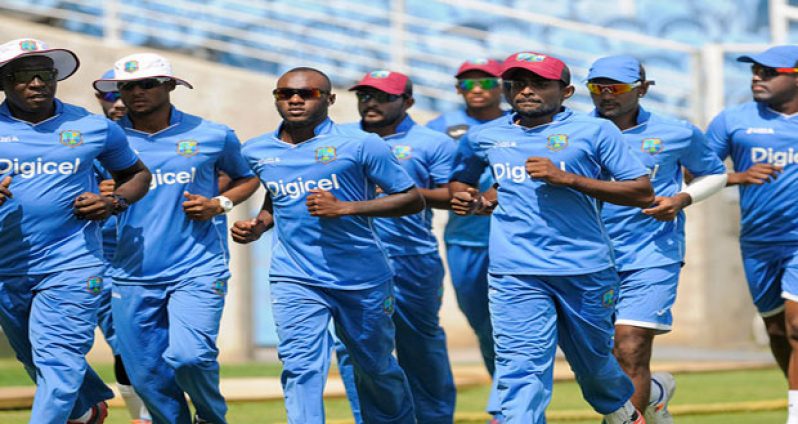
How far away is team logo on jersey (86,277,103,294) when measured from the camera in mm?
8141

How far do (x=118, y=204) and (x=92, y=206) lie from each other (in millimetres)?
176

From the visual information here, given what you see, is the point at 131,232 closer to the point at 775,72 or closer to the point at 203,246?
the point at 203,246

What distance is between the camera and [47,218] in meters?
8.12

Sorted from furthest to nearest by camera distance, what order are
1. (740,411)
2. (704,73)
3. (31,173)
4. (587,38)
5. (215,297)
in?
(587,38)
(704,73)
(740,411)
(215,297)
(31,173)

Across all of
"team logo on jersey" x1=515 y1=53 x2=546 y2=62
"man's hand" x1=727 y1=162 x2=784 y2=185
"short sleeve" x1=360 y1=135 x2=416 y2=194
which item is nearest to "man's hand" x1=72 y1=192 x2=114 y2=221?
"short sleeve" x1=360 y1=135 x2=416 y2=194

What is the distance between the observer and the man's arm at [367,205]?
804cm

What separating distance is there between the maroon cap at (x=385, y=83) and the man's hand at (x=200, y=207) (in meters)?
1.65

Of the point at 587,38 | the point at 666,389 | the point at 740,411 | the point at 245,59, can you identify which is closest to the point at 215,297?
the point at 666,389

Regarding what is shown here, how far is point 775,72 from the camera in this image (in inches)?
399

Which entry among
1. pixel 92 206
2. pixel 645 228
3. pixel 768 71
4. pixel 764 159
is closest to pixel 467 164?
pixel 645 228

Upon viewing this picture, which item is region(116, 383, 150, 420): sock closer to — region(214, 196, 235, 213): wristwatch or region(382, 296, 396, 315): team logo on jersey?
region(214, 196, 235, 213): wristwatch

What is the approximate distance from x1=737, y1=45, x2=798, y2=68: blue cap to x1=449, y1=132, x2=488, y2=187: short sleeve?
2.37 metres

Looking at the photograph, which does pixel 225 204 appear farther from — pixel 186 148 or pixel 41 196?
pixel 41 196

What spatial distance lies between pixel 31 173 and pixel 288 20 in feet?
38.0
